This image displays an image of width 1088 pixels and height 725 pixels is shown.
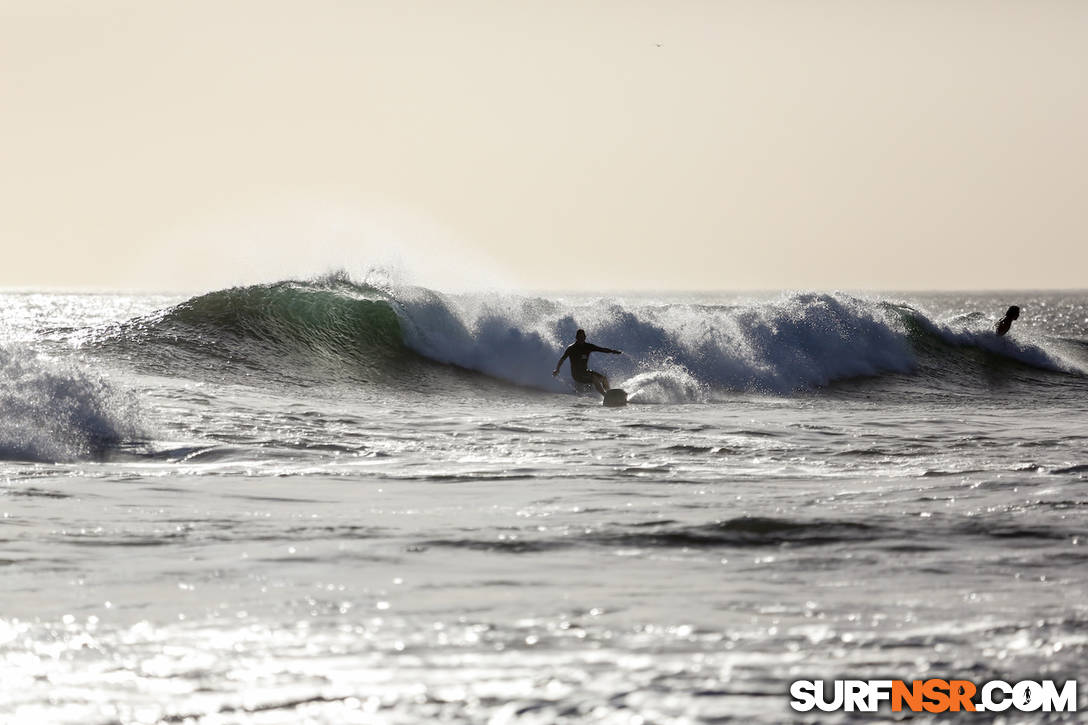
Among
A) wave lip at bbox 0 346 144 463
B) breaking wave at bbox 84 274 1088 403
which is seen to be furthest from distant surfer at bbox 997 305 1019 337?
wave lip at bbox 0 346 144 463

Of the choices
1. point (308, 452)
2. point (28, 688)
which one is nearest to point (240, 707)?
point (28, 688)

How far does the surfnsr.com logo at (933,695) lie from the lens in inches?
186

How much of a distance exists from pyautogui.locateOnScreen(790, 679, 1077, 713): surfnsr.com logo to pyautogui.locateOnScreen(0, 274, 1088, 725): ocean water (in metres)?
0.09

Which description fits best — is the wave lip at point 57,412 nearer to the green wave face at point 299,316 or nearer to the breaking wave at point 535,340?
the breaking wave at point 535,340

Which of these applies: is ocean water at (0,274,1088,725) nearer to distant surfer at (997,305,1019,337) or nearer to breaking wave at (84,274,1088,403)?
breaking wave at (84,274,1088,403)

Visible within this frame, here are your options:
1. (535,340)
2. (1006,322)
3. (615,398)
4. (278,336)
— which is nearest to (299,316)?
(278,336)

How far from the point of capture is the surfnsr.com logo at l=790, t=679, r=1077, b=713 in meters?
4.72

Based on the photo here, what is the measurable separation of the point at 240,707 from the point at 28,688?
2.95 ft

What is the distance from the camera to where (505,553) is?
23.7 feet

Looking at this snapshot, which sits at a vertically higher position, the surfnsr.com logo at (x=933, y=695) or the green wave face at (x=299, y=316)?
the green wave face at (x=299, y=316)

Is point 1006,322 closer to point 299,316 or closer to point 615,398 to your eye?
point 615,398

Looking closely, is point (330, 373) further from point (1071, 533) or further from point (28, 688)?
point (28, 688)

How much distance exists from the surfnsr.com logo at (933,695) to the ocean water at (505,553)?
88mm

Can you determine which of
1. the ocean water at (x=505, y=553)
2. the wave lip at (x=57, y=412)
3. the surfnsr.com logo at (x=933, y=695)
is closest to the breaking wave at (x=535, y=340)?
the ocean water at (x=505, y=553)
